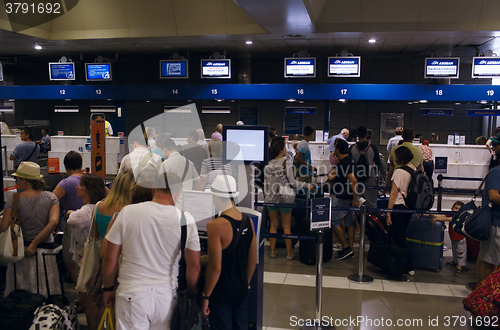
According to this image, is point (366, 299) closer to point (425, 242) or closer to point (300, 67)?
point (425, 242)

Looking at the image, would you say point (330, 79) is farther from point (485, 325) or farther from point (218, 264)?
point (218, 264)

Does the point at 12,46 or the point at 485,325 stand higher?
the point at 12,46

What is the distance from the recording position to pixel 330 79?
14.6 m

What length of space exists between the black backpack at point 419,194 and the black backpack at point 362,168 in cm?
99

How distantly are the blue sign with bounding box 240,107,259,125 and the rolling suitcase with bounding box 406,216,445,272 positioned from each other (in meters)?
10.3

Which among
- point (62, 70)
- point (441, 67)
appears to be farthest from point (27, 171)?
point (441, 67)

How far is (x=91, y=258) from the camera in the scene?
309 centimetres

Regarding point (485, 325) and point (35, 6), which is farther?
point (35, 6)

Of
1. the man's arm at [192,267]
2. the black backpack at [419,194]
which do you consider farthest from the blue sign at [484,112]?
the man's arm at [192,267]

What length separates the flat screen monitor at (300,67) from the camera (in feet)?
34.6

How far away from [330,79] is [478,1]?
6986mm

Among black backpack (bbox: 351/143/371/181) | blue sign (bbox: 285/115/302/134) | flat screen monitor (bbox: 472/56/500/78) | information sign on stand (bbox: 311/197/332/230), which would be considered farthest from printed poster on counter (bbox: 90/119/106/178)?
blue sign (bbox: 285/115/302/134)

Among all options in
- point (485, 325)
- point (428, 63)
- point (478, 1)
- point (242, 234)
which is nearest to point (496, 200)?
point (485, 325)

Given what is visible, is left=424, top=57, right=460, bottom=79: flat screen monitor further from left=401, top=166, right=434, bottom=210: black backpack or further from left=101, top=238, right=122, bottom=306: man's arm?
left=101, top=238, right=122, bottom=306: man's arm
